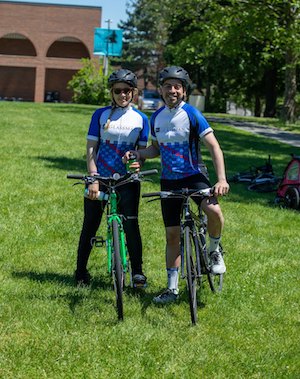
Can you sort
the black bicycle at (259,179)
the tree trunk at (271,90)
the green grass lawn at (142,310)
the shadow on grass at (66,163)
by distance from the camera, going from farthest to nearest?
the tree trunk at (271,90)
the shadow on grass at (66,163)
the black bicycle at (259,179)
the green grass lawn at (142,310)

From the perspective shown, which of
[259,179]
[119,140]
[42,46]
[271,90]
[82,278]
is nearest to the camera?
[119,140]

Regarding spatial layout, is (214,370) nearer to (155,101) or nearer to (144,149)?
(144,149)

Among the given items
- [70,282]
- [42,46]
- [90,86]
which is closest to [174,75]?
[70,282]

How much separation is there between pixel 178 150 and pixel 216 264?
3.73 feet

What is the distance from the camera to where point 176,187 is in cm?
572

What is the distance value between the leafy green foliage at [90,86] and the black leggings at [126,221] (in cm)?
4502

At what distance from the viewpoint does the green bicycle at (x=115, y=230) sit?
17.5ft

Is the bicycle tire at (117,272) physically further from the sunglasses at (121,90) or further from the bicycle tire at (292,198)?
the bicycle tire at (292,198)

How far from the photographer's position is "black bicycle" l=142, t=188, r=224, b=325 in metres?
5.35

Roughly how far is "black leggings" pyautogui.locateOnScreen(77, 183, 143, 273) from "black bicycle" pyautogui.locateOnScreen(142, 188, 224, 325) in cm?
46

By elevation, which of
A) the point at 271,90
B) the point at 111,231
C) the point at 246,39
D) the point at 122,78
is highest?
the point at 246,39

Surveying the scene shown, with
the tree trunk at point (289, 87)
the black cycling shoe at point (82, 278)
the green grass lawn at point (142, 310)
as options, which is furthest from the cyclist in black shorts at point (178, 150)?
the tree trunk at point (289, 87)

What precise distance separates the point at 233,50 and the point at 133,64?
59.7m

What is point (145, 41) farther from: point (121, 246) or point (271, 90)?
point (121, 246)
